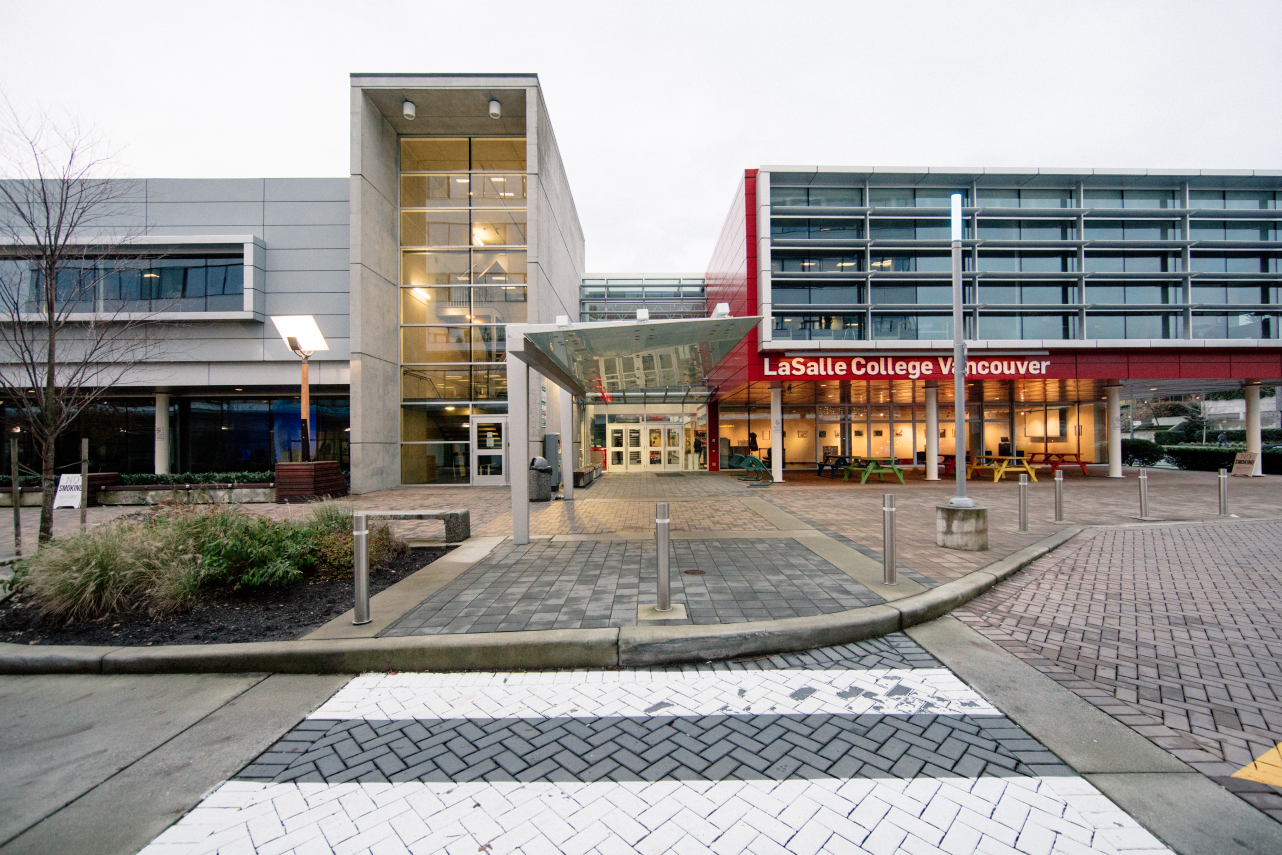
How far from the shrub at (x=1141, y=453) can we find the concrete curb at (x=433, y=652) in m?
35.8

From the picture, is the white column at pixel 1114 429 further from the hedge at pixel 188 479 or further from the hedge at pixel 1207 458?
the hedge at pixel 188 479

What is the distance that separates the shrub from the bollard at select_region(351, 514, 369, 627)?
37.7 metres

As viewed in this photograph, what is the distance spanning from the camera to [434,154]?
19.2 metres

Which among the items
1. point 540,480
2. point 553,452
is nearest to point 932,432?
point 553,452

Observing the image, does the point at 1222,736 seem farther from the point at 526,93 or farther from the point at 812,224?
the point at 526,93

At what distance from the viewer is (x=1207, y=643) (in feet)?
14.0

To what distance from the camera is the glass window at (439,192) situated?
18984 mm

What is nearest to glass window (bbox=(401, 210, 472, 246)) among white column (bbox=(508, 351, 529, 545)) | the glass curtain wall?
→ the glass curtain wall

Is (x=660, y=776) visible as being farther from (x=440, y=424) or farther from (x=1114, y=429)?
(x=1114, y=429)

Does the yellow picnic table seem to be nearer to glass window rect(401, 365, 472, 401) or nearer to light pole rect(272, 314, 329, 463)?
glass window rect(401, 365, 472, 401)

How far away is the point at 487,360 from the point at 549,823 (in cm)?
1772

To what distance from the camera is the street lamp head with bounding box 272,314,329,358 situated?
44.8ft

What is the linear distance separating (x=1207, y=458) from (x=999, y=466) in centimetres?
1493

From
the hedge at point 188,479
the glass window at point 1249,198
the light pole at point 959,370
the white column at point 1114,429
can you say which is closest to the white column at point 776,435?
the light pole at point 959,370
